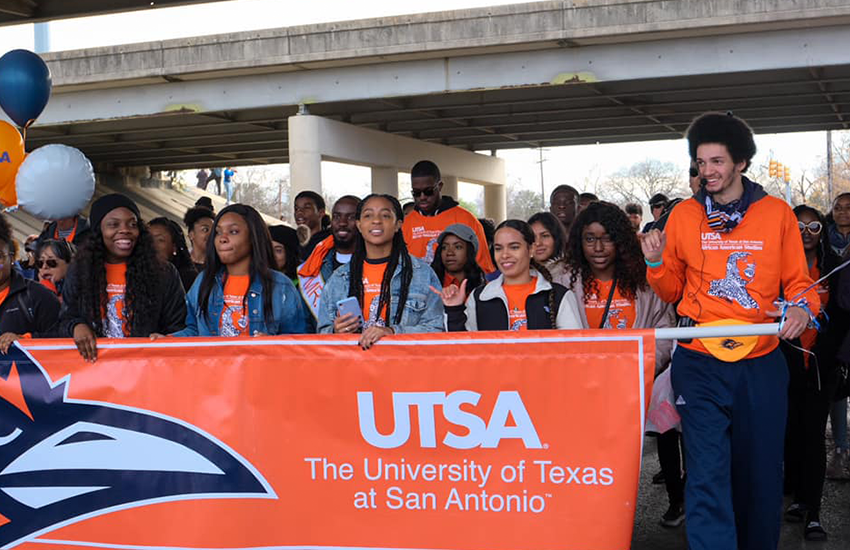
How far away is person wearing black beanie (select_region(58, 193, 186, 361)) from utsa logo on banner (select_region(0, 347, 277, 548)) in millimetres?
643

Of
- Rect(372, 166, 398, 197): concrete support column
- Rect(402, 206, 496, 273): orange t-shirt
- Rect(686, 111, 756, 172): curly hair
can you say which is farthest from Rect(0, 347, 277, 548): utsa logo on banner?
Rect(372, 166, 398, 197): concrete support column

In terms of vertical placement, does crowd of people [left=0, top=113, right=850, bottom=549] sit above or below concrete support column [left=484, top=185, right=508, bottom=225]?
below

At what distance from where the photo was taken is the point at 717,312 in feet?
14.3

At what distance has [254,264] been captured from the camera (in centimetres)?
524

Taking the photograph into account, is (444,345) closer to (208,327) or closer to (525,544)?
(525,544)

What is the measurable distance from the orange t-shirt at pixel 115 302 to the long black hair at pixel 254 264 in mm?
446

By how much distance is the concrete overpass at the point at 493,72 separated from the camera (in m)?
18.1

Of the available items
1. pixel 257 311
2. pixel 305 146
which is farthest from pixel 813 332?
pixel 305 146

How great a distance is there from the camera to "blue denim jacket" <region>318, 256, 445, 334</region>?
514cm

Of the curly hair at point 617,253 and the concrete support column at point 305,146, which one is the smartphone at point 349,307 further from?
the concrete support column at point 305,146

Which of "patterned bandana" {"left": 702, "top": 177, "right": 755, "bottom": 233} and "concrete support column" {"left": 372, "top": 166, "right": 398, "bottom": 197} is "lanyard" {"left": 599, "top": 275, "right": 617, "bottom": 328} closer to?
"patterned bandana" {"left": 702, "top": 177, "right": 755, "bottom": 233}

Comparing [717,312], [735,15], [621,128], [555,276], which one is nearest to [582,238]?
[555,276]

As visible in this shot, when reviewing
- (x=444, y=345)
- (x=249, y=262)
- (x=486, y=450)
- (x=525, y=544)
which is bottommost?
(x=525, y=544)

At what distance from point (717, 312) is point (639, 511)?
98.9 inches
